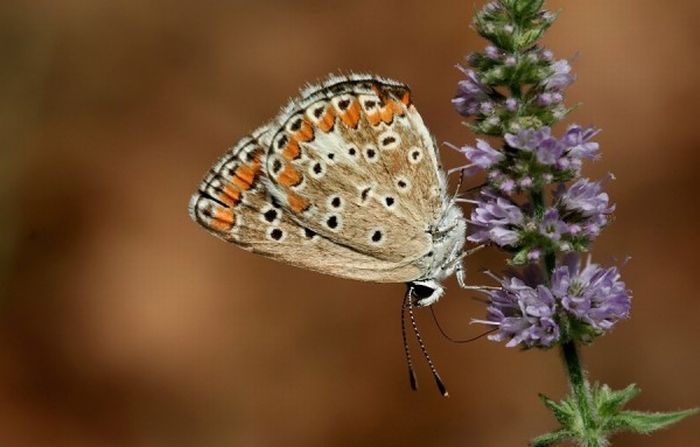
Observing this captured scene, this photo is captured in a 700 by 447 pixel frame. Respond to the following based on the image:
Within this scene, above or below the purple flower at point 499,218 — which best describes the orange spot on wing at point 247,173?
above

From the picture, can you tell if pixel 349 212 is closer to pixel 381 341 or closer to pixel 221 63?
pixel 381 341

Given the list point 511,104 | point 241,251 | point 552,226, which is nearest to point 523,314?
point 552,226

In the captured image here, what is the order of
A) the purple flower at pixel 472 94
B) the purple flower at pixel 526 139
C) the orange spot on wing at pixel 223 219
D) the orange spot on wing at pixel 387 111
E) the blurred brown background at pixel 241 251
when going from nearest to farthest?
the purple flower at pixel 526 139, the purple flower at pixel 472 94, the orange spot on wing at pixel 387 111, the orange spot on wing at pixel 223 219, the blurred brown background at pixel 241 251

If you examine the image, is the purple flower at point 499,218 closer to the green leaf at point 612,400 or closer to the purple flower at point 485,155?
the purple flower at point 485,155

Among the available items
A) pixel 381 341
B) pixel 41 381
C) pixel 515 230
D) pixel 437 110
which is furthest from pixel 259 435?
pixel 515 230

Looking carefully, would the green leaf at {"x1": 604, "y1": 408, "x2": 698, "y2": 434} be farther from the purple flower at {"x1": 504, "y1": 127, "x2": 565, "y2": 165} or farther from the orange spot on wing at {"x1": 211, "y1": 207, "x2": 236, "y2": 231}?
the orange spot on wing at {"x1": 211, "y1": 207, "x2": 236, "y2": 231}

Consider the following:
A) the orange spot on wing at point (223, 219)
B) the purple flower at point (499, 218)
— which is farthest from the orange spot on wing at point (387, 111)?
the orange spot on wing at point (223, 219)

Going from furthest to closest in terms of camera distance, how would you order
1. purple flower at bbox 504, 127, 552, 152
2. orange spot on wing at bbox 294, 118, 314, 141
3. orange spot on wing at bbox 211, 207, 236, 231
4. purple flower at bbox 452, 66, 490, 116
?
orange spot on wing at bbox 211, 207, 236, 231 < orange spot on wing at bbox 294, 118, 314, 141 < purple flower at bbox 452, 66, 490, 116 < purple flower at bbox 504, 127, 552, 152

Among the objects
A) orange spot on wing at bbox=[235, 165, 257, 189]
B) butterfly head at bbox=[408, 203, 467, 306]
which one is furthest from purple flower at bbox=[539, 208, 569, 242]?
orange spot on wing at bbox=[235, 165, 257, 189]

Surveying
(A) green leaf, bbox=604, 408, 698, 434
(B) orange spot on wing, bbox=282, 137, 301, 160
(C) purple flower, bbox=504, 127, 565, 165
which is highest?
(B) orange spot on wing, bbox=282, 137, 301, 160
